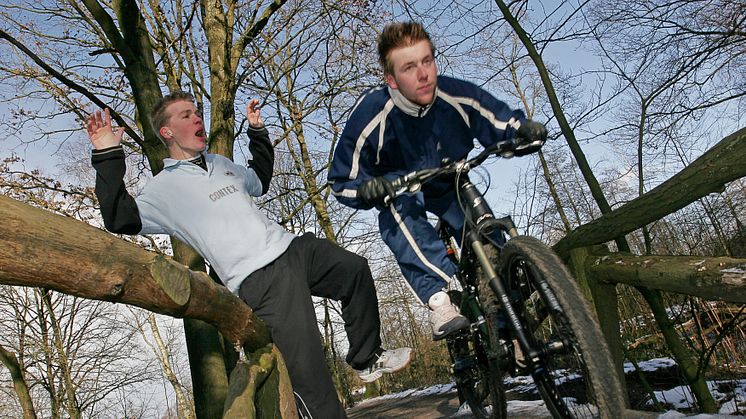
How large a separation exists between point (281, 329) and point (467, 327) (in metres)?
0.94

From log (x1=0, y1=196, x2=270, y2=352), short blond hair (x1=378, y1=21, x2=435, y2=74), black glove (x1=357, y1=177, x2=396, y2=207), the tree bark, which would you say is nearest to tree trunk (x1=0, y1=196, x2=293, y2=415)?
log (x1=0, y1=196, x2=270, y2=352)

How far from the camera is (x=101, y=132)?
2.48 metres

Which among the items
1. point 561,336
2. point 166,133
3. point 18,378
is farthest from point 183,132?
point 18,378

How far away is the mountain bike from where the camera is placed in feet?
6.07

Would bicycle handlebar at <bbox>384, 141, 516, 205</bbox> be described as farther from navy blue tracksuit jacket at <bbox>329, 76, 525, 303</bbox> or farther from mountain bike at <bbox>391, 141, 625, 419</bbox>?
navy blue tracksuit jacket at <bbox>329, 76, 525, 303</bbox>

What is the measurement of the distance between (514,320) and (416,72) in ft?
4.53

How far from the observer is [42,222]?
3.80ft

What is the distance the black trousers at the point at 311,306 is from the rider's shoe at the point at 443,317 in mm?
303

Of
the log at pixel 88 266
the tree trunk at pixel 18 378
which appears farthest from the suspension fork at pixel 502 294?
the tree trunk at pixel 18 378

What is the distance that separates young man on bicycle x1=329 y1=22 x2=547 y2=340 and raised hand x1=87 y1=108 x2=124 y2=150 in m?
1.17

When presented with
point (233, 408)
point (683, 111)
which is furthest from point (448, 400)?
point (683, 111)

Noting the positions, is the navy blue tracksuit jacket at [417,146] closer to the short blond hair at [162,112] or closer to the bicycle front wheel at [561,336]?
the bicycle front wheel at [561,336]

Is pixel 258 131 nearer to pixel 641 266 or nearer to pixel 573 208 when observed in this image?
pixel 641 266

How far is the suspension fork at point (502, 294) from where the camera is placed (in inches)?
89.1
